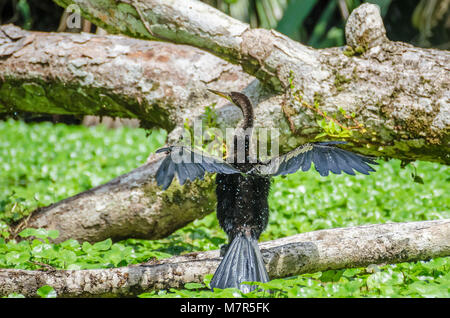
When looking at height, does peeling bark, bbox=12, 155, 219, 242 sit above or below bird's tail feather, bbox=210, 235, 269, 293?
above

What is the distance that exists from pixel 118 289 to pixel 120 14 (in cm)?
203

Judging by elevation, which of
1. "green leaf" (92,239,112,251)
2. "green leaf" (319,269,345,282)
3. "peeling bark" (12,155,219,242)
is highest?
"peeling bark" (12,155,219,242)

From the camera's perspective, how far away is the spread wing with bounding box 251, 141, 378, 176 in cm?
258

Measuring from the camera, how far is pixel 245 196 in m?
3.01

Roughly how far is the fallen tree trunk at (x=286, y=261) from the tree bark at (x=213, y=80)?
0.80 meters

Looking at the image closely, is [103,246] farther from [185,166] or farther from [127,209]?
[185,166]

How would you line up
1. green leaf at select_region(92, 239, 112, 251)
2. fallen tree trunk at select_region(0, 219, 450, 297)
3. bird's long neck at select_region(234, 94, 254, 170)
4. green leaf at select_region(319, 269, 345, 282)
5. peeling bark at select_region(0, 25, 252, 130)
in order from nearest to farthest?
fallen tree trunk at select_region(0, 219, 450, 297), green leaf at select_region(319, 269, 345, 282), bird's long neck at select_region(234, 94, 254, 170), green leaf at select_region(92, 239, 112, 251), peeling bark at select_region(0, 25, 252, 130)

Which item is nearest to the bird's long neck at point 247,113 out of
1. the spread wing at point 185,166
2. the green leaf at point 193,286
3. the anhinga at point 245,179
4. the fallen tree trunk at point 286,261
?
the anhinga at point 245,179

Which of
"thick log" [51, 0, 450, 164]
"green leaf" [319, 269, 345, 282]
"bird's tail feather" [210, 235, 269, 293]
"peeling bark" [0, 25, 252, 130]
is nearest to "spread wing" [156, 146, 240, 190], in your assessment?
"bird's tail feather" [210, 235, 269, 293]

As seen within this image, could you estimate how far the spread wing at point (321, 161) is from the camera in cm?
258

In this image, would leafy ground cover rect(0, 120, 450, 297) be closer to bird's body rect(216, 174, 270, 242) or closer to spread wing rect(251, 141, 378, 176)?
bird's body rect(216, 174, 270, 242)

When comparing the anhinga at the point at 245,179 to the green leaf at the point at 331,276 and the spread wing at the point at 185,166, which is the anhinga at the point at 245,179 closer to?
the spread wing at the point at 185,166

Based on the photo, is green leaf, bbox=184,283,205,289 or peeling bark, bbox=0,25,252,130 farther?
peeling bark, bbox=0,25,252,130
